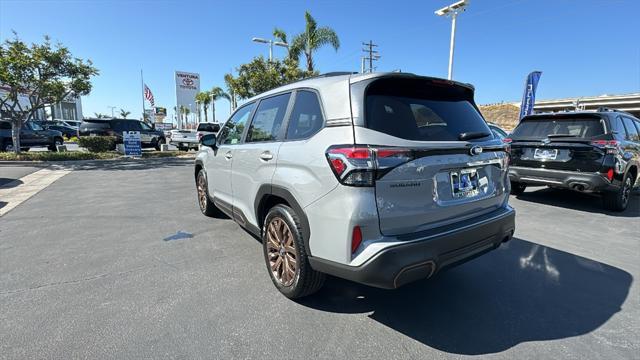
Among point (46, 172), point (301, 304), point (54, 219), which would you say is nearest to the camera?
point (301, 304)

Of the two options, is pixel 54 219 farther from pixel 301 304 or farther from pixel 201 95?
pixel 201 95

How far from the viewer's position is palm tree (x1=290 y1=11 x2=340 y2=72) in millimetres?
24000

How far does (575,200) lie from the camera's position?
6922mm

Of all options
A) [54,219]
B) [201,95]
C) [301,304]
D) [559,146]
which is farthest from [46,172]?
[201,95]

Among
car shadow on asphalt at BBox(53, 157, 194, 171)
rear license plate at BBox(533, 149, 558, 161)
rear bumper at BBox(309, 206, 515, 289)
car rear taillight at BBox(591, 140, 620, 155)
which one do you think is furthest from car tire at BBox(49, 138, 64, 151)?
car rear taillight at BBox(591, 140, 620, 155)

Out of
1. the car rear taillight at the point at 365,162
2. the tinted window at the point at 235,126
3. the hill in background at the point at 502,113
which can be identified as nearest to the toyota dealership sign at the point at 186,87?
the tinted window at the point at 235,126

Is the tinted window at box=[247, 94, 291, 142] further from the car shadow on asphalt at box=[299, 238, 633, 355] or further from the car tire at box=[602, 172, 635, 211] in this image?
the car tire at box=[602, 172, 635, 211]

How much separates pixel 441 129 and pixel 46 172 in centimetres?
1270

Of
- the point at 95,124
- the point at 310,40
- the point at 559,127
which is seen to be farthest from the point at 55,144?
the point at 559,127

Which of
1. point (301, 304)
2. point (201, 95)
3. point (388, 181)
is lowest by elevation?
point (301, 304)

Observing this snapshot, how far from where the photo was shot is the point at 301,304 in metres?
2.88

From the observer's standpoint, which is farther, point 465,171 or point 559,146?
point 559,146

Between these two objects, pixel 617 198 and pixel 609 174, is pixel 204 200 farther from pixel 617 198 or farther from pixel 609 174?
pixel 617 198

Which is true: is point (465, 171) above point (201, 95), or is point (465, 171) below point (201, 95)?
below
